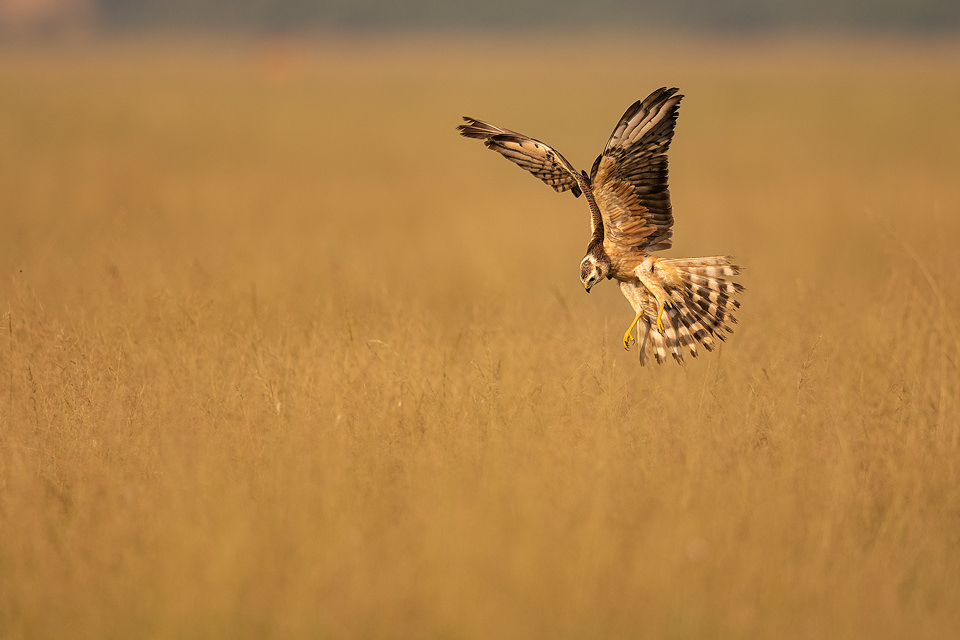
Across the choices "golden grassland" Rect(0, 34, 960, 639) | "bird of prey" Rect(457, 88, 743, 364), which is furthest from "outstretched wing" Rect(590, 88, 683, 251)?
"golden grassland" Rect(0, 34, 960, 639)

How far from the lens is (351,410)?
4285 millimetres

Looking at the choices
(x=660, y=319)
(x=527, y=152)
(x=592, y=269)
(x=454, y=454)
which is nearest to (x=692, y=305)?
(x=660, y=319)

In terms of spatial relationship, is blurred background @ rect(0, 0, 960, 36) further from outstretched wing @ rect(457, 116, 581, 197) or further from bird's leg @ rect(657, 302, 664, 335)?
bird's leg @ rect(657, 302, 664, 335)

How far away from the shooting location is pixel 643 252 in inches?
189

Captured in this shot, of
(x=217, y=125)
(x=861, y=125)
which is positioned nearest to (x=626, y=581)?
(x=217, y=125)

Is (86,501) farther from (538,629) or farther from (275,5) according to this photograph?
(275,5)

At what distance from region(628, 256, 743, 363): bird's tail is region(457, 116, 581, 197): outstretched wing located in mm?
631

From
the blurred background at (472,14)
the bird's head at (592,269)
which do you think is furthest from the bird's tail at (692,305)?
the blurred background at (472,14)

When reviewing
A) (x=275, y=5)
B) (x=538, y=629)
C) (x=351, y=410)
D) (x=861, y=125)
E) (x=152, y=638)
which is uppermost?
(x=275, y=5)

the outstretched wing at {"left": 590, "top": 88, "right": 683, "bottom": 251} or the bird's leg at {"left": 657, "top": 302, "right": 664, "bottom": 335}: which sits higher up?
the outstretched wing at {"left": 590, "top": 88, "right": 683, "bottom": 251}

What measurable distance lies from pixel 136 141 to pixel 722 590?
679 inches

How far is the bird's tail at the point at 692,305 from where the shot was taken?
4.67 m

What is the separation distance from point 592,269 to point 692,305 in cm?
54

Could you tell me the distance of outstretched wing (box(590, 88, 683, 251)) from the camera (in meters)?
4.36
